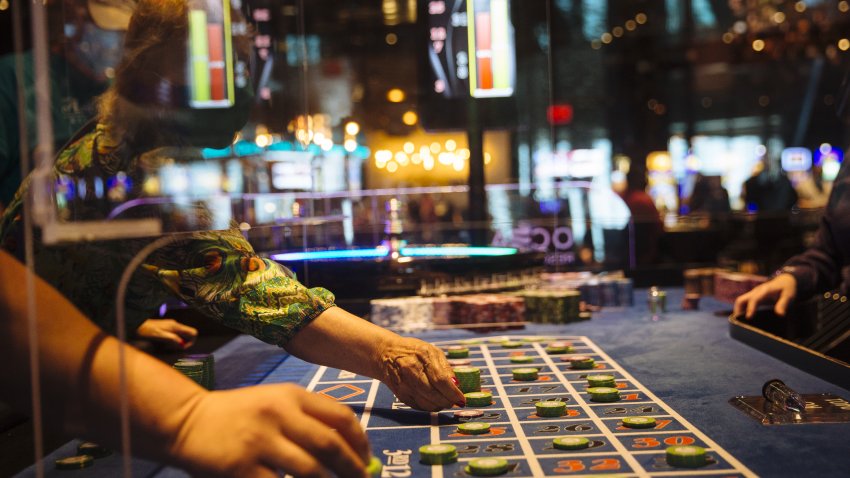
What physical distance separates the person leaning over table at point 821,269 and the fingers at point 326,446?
6.68ft

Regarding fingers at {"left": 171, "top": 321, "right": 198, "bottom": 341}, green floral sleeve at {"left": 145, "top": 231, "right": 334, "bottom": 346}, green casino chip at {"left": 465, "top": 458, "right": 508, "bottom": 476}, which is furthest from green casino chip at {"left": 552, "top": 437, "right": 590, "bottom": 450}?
fingers at {"left": 171, "top": 321, "right": 198, "bottom": 341}

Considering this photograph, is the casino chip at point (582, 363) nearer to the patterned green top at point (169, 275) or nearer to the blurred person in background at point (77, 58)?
the patterned green top at point (169, 275)

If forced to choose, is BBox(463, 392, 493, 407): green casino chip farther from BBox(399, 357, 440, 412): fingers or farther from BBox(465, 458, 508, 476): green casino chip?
BBox(465, 458, 508, 476): green casino chip

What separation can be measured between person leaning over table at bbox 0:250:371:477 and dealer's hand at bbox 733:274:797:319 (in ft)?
7.06

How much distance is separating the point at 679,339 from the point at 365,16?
2870 mm

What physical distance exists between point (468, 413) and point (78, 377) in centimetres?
100

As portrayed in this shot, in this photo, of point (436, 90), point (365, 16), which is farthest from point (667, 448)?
point (365, 16)

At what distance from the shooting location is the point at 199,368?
2047 mm

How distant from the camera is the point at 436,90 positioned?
4469 millimetres

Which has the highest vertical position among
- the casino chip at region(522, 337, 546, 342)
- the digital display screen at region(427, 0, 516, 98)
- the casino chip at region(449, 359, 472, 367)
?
the digital display screen at region(427, 0, 516, 98)

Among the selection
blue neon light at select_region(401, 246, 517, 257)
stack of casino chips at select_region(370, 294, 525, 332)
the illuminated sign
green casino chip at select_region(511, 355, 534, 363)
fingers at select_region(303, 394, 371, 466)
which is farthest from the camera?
the illuminated sign

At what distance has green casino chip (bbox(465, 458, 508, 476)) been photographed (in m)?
1.39

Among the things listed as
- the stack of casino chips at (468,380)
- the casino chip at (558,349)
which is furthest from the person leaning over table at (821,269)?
the stack of casino chips at (468,380)

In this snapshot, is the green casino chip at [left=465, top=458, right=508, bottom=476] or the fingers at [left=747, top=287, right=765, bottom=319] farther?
the fingers at [left=747, top=287, right=765, bottom=319]
